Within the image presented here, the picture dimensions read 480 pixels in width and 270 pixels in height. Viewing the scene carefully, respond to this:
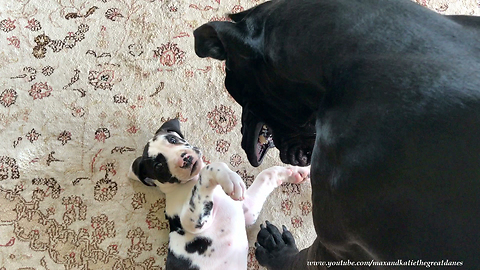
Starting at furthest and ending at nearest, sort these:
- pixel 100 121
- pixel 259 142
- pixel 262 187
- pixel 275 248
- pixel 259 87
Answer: pixel 100 121 < pixel 262 187 < pixel 275 248 < pixel 259 142 < pixel 259 87

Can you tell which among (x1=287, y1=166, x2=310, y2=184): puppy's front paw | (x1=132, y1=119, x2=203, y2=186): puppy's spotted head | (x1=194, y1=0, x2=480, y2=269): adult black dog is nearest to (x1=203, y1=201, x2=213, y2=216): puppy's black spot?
(x1=132, y1=119, x2=203, y2=186): puppy's spotted head

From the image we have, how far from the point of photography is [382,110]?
0.67 m

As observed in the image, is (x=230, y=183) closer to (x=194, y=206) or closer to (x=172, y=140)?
(x=194, y=206)

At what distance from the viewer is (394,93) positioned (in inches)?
26.2

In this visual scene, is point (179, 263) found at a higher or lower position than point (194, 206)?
lower

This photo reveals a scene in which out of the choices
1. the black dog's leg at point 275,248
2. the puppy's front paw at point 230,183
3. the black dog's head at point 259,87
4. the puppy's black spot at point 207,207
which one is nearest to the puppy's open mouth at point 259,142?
the black dog's head at point 259,87

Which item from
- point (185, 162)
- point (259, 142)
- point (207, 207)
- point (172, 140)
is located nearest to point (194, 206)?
point (207, 207)

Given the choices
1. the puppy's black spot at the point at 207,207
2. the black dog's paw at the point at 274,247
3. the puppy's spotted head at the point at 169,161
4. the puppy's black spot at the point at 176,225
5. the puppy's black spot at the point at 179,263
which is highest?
the puppy's spotted head at the point at 169,161

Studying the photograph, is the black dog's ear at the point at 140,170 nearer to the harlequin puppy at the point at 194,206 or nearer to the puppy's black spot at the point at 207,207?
the harlequin puppy at the point at 194,206

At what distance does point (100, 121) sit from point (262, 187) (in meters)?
0.75

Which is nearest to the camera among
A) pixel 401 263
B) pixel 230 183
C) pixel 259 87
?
pixel 401 263

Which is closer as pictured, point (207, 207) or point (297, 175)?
point (207, 207)

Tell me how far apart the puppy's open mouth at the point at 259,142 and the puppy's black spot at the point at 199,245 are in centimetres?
40

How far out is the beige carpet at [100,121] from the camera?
5.37ft
